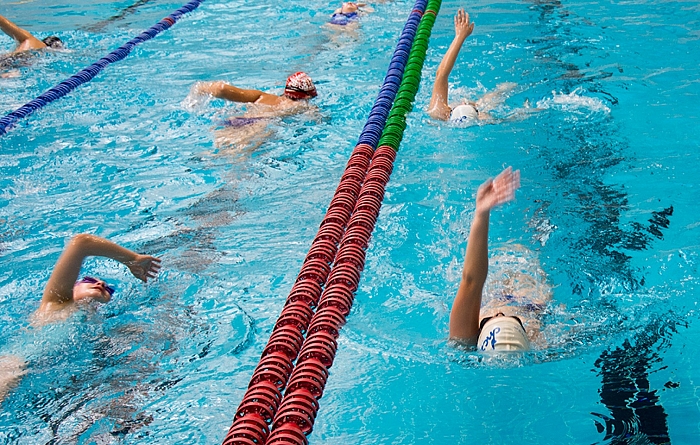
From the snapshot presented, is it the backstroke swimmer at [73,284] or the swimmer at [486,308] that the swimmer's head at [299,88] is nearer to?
the backstroke swimmer at [73,284]

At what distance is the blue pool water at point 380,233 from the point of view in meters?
2.95

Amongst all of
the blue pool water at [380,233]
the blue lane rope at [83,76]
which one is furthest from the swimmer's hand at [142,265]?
A: the blue lane rope at [83,76]

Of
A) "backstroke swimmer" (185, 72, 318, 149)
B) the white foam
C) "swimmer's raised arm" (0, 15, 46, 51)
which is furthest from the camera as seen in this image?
"swimmer's raised arm" (0, 15, 46, 51)

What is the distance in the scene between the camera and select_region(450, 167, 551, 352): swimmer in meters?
2.62

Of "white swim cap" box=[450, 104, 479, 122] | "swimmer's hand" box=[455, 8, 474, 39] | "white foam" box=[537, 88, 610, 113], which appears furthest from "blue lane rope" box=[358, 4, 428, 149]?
"white foam" box=[537, 88, 610, 113]

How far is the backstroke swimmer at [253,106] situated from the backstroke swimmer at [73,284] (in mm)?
2000

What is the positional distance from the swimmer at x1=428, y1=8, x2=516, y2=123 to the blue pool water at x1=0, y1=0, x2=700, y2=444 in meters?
0.11

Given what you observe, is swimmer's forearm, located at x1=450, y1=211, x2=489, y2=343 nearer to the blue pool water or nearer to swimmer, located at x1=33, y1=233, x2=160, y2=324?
the blue pool water

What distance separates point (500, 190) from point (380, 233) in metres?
1.61

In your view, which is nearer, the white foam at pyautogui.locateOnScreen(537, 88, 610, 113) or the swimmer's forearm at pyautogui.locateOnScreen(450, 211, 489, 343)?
the swimmer's forearm at pyautogui.locateOnScreen(450, 211, 489, 343)

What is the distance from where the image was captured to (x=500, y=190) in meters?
2.60

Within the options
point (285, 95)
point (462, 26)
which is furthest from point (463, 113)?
point (285, 95)

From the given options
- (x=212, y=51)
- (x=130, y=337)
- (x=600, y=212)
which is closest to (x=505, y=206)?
(x=600, y=212)

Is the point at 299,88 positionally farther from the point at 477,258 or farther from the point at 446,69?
the point at 477,258
